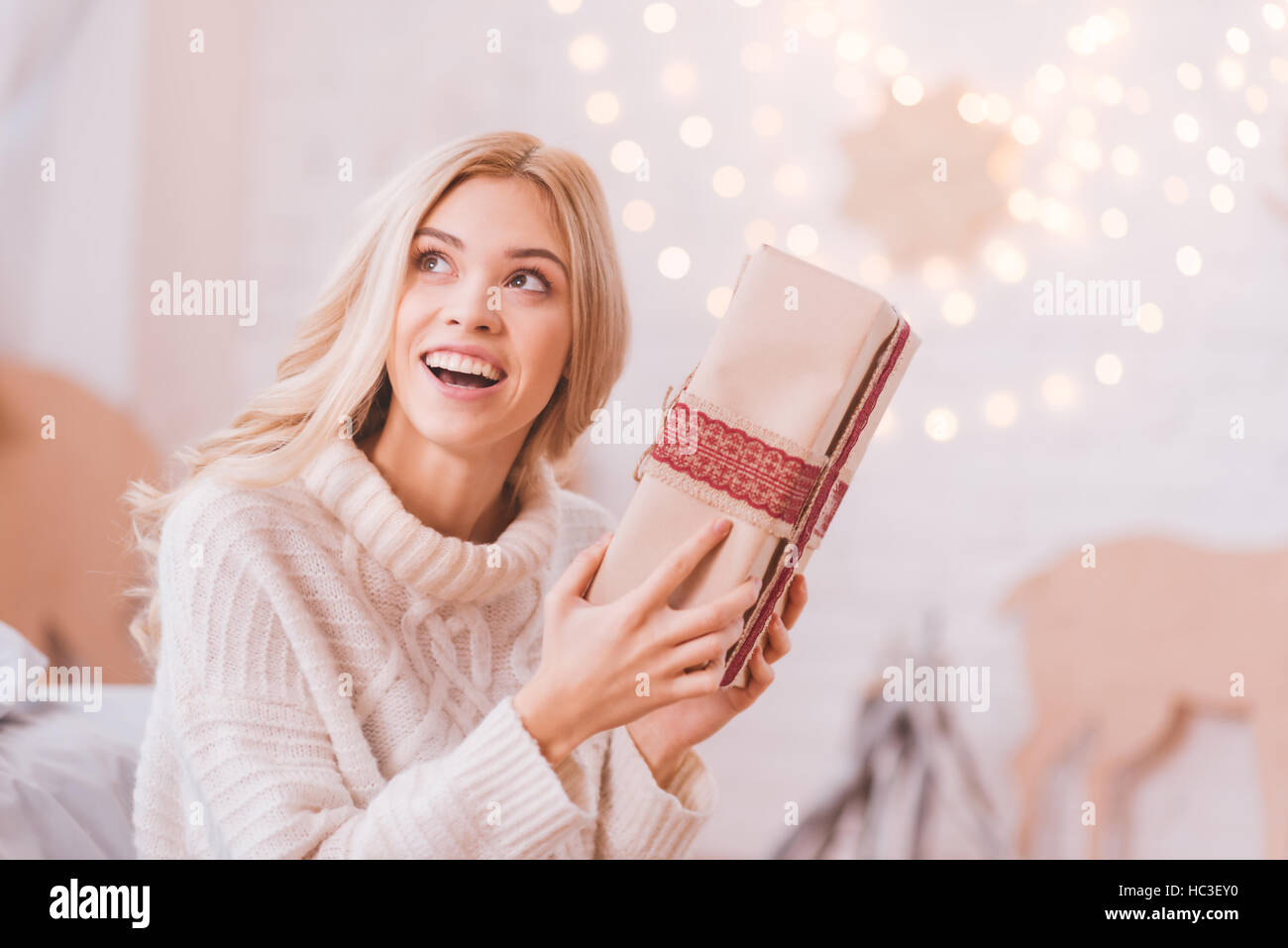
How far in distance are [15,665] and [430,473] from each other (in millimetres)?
627

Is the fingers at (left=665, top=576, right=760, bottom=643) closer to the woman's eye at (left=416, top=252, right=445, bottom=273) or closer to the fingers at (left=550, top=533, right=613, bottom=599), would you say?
the fingers at (left=550, top=533, right=613, bottom=599)

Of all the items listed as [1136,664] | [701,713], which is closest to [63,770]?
[701,713]

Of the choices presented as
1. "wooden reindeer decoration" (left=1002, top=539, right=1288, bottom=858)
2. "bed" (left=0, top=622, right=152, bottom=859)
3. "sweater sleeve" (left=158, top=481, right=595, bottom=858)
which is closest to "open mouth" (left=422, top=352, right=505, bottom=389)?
"sweater sleeve" (left=158, top=481, right=595, bottom=858)

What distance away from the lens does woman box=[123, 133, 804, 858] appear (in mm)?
928

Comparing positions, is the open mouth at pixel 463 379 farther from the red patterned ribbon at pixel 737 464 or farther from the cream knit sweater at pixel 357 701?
the red patterned ribbon at pixel 737 464

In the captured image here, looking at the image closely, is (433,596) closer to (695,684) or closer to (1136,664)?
(695,684)

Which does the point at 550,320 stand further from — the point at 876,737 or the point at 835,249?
the point at 876,737

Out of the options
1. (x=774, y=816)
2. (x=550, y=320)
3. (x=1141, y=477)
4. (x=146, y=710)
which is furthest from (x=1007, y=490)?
(x=146, y=710)

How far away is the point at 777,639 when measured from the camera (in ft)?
3.43

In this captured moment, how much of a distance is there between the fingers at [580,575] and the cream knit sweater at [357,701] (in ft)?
0.41

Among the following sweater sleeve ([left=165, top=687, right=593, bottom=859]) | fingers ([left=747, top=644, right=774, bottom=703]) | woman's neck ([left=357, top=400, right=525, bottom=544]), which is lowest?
sweater sleeve ([left=165, top=687, right=593, bottom=859])
